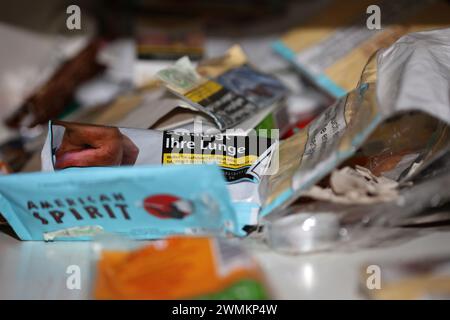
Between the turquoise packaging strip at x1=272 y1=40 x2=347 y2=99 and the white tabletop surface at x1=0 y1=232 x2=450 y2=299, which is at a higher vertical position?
the turquoise packaging strip at x1=272 y1=40 x2=347 y2=99

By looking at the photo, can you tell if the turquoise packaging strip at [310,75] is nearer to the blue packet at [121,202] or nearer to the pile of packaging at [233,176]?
the pile of packaging at [233,176]

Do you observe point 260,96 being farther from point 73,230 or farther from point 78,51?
A: point 78,51

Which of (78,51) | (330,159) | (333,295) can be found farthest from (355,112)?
(78,51)

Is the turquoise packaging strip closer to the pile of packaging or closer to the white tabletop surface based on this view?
the pile of packaging

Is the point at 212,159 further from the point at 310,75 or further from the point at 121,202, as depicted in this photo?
the point at 310,75

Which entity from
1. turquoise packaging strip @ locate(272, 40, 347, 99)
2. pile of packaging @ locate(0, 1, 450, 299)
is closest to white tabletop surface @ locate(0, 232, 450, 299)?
pile of packaging @ locate(0, 1, 450, 299)

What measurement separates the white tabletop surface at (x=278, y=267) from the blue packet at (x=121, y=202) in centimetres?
2

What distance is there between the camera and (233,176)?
23.1 inches

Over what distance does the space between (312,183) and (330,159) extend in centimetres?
3

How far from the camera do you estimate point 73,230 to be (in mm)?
542

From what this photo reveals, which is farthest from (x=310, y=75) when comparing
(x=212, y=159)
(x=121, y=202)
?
(x=121, y=202)

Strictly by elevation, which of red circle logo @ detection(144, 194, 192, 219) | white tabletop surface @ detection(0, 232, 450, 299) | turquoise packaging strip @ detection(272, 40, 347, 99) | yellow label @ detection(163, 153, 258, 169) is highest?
turquoise packaging strip @ detection(272, 40, 347, 99)

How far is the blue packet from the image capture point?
1.59 feet
